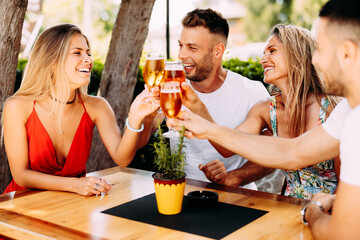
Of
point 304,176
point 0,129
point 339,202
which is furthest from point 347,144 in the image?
point 0,129

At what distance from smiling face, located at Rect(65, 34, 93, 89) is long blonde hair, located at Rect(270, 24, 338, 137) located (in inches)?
50.3

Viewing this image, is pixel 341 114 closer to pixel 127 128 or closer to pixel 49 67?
pixel 127 128

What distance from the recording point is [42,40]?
106 inches

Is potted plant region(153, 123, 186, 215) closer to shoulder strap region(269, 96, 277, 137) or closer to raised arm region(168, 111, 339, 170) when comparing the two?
raised arm region(168, 111, 339, 170)

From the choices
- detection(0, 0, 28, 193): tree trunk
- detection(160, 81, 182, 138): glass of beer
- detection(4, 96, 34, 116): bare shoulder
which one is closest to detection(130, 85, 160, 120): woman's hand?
detection(160, 81, 182, 138): glass of beer

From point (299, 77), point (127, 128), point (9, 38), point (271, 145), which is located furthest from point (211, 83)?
point (9, 38)

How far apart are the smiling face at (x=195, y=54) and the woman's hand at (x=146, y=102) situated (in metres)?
0.96

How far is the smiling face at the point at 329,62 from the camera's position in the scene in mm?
1402

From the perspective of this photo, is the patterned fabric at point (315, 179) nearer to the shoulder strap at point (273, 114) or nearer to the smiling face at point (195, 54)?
the shoulder strap at point (273, 114)

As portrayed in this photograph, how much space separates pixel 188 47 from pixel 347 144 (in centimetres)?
208

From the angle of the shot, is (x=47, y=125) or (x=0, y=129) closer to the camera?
(x=47, y=125)

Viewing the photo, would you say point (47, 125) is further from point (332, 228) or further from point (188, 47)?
point (332, 228)

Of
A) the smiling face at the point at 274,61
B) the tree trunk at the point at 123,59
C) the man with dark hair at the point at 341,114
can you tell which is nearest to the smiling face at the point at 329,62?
the man with dark hair at the point at 341,114

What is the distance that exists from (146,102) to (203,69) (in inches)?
42.1
